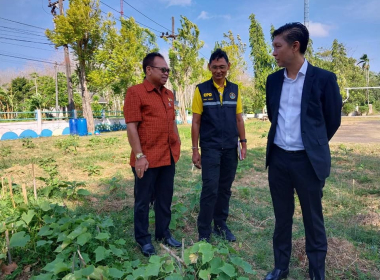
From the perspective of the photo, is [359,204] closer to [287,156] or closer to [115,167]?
[287,156]

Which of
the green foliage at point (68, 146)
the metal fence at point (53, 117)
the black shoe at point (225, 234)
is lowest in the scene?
the black shoe at point (225, 234)

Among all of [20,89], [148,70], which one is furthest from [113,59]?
[20,89]

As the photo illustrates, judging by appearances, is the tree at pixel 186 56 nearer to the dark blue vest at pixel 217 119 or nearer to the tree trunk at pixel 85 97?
the tree trunk at pixel 85 97

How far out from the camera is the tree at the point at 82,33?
42.5 feet

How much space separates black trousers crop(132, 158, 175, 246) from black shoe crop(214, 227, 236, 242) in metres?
0.53

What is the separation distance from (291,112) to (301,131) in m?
0.16

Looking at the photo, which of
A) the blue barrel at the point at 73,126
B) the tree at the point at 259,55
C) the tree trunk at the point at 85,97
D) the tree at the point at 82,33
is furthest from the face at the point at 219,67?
the tree at the point at 259,55

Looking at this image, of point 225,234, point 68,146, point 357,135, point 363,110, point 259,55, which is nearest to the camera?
point 225,234

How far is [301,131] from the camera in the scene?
191cm

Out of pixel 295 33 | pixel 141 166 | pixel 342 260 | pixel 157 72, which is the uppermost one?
pixel 295 33

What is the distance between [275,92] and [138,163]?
122 cm

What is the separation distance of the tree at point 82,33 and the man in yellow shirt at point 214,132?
12561 millimetres

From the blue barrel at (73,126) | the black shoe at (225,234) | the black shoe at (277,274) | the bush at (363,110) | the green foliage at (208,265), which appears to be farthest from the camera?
the bush at (363,110)

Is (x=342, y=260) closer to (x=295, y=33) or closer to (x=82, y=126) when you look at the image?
(x=295, y=33)
